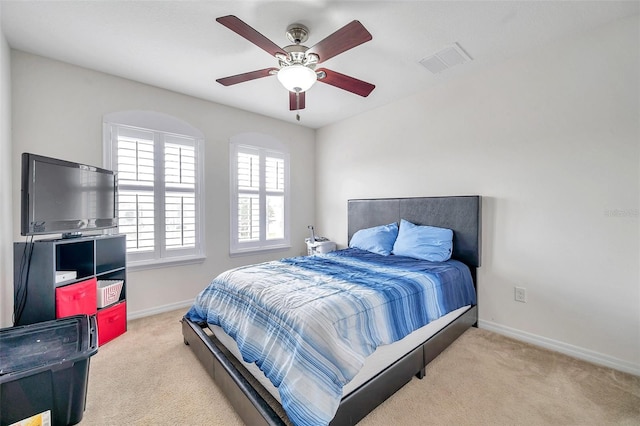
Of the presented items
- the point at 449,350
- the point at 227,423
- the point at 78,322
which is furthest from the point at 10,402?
the point at 449,350

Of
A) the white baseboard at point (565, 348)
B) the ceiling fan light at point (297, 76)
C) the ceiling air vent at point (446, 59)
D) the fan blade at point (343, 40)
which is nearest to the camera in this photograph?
the fan blade at point (343, 40)

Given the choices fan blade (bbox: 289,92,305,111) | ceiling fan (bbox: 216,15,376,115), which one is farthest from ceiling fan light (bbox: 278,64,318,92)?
fan blade (bbox: 289,92,305,111)

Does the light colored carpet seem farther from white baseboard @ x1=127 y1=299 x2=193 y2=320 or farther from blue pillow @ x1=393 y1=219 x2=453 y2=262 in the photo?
blue pillow @ x1=393 y1=219 x2=453 y2=262

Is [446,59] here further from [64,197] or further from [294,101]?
[64,197]

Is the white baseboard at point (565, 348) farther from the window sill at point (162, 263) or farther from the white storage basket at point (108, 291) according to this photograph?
the white storage basket at point (108, 291)

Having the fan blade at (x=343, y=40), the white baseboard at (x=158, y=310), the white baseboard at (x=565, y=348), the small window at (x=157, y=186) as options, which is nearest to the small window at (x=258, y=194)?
the small window at (x=157, y=186)

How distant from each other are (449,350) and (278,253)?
9.09 feet

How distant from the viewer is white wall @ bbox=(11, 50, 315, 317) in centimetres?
248

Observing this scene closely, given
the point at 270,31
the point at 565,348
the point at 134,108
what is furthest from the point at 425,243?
the point at 134,108

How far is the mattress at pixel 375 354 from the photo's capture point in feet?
4.99

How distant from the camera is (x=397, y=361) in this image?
1.75 meters

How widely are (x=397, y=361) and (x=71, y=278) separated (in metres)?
2.68

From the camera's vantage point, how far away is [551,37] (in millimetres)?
2268

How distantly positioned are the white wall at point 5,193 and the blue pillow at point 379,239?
335 centimetres
